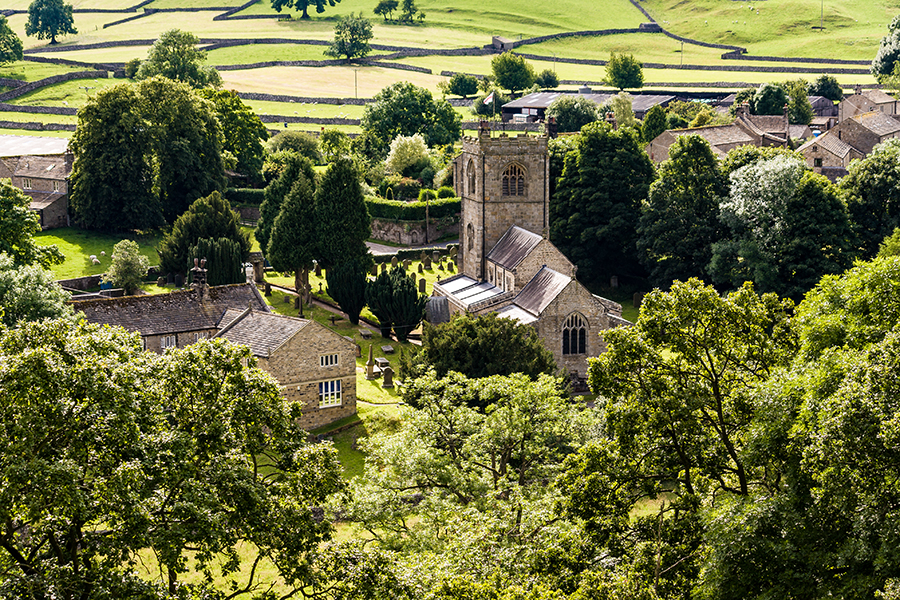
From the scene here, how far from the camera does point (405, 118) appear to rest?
393ft

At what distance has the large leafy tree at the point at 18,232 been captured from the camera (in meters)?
53.4

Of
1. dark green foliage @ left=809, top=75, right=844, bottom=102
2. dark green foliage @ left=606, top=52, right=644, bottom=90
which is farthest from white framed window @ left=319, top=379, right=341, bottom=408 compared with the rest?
dark green foliage @ left=606, top=52, right=644, bottom=90

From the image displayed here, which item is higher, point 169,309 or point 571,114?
point 571,114

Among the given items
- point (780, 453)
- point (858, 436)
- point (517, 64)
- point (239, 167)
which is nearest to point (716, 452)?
point (780, 453)

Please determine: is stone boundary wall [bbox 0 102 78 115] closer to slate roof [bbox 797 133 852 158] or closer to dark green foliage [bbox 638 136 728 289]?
dark green foliage [bbox 638 136 728 289]

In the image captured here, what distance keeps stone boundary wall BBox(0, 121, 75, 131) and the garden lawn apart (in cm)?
4284

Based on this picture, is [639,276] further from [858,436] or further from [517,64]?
[517,64]

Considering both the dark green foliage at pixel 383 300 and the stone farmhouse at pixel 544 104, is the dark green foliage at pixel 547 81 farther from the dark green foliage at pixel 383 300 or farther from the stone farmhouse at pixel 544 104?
the dark green foliage at pixel 383 300

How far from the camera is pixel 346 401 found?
166ft

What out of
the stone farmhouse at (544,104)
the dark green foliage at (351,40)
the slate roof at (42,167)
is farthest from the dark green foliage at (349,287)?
the dark green foliage at (351,40)

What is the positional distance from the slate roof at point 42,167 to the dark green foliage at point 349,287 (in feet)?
109

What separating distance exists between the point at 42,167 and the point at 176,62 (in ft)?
134

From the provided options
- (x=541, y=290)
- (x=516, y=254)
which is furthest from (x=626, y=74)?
(x=541, y=290)

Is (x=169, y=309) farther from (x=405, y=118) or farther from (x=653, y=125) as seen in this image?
(x=653, y=125)
